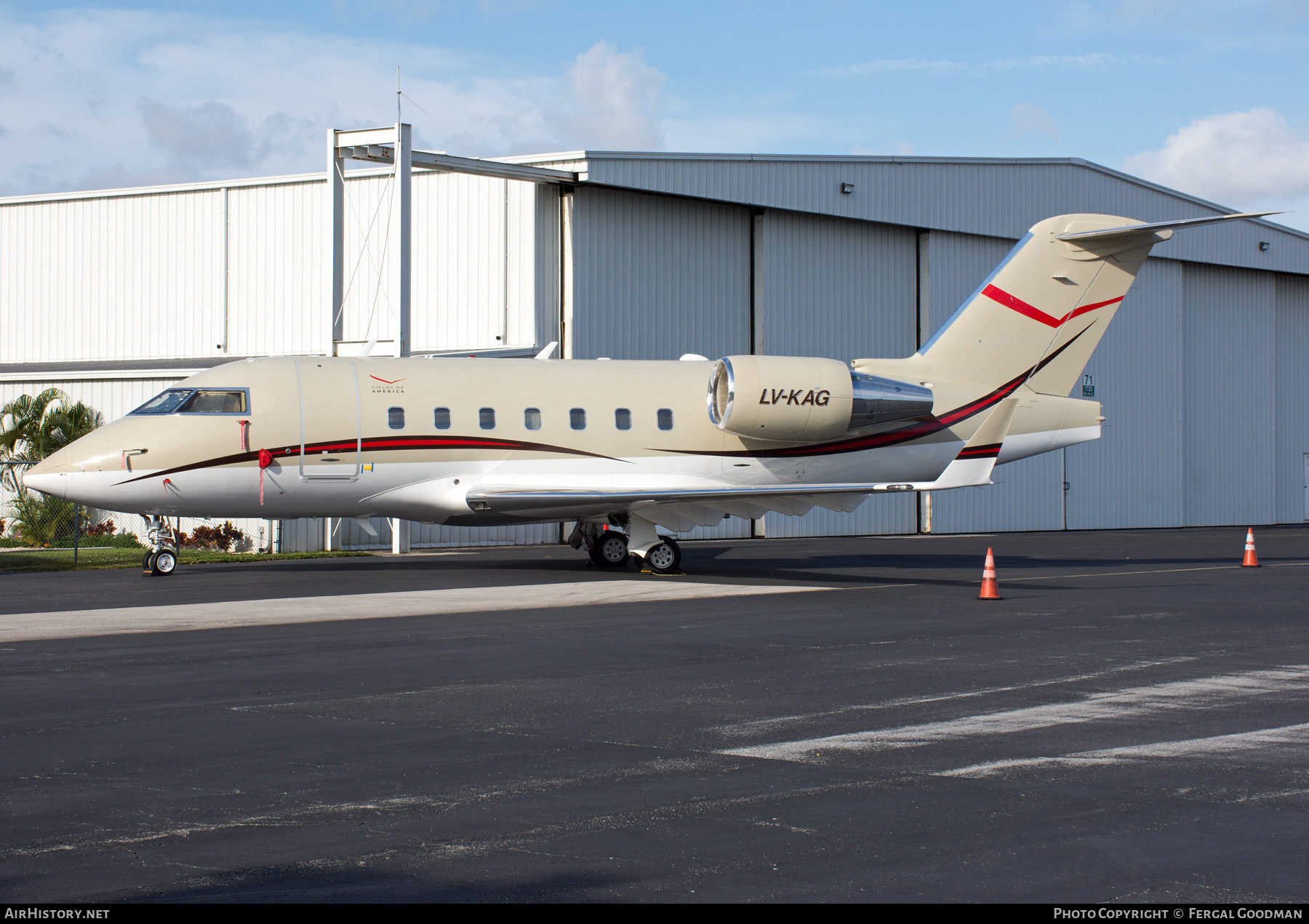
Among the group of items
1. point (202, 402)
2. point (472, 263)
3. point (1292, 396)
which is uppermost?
point (472, 263)

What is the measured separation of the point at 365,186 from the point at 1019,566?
66.7 feet

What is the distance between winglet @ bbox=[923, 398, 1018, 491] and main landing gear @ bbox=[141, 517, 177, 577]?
520 inches

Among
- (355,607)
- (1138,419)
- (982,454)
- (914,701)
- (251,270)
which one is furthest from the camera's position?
(1138,419)

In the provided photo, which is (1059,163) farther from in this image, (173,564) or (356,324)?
(173,564)

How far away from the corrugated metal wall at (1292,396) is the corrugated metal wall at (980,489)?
13112 mm

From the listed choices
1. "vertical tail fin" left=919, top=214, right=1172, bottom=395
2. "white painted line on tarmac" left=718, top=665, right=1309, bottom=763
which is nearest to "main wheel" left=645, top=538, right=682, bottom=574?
"vertical tail fin" left=919, top=214, right=1172, bottom=395

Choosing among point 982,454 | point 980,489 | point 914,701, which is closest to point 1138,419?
point 980,489

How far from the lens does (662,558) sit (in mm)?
22672

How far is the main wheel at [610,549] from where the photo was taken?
24312 millimetres

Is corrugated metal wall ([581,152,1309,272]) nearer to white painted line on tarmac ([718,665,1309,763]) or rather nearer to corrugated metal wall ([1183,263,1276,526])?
corrugated metal wall ([1183,263,1276,526])

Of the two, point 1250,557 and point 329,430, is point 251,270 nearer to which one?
point 329,430

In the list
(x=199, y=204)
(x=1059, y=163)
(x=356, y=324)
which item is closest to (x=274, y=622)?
(x=356, y=324)

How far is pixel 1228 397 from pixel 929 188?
55.9 feet

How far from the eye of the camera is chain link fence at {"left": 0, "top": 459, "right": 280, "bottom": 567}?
30844mm
